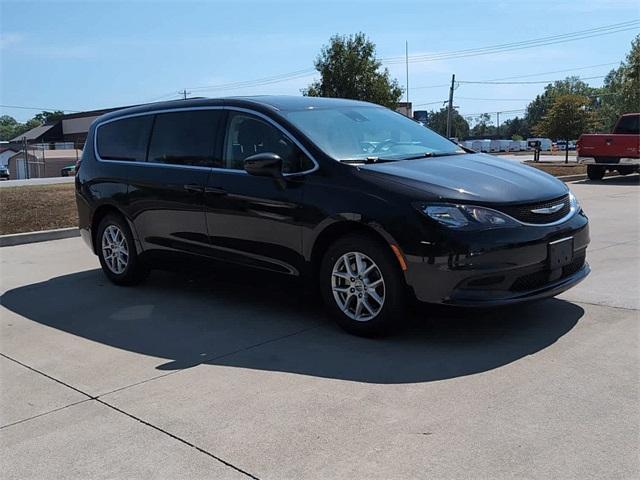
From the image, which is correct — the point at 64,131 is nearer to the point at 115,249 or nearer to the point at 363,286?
the point at 115,249

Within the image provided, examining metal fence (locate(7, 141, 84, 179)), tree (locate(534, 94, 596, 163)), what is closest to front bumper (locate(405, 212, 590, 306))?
tree (locate(534, 94, 596, 163))

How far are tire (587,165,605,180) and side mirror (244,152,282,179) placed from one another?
55.7 ft

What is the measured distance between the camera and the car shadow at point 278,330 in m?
4.30

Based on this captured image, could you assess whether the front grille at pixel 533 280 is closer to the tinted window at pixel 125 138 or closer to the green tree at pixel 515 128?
the tinted window at pixel 125 138

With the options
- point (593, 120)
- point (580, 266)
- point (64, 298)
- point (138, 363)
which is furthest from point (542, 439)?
point (593, 120)

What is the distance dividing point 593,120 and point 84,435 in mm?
33567

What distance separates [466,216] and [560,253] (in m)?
0.82

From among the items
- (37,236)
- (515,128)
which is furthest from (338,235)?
(515,128)

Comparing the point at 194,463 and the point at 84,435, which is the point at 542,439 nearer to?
the point at 194,463

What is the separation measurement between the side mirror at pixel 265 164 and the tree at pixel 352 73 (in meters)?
32.0

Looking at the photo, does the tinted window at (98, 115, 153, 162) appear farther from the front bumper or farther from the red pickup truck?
the red pickup truck

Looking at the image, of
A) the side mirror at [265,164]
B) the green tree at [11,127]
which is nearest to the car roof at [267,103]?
the side mirror at [265,164]

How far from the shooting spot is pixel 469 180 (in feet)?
15.3

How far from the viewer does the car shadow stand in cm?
430
